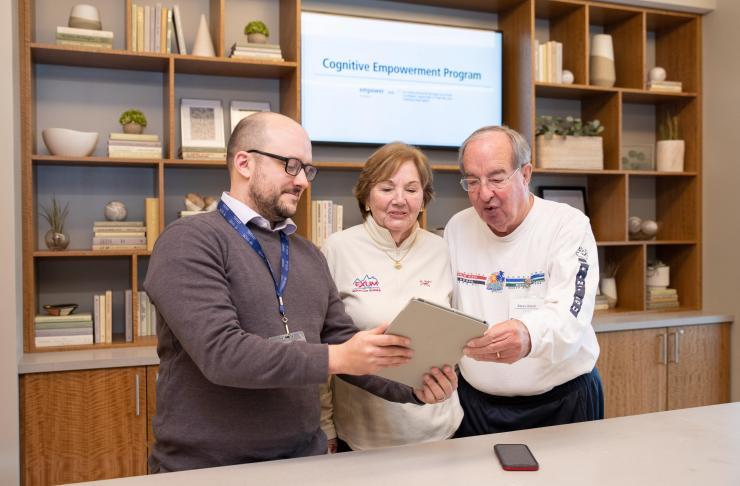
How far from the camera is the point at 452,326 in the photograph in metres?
1.43

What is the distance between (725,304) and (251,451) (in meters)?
3.51

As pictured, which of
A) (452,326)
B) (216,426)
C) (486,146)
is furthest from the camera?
(486,146)

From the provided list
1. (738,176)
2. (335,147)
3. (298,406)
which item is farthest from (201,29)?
(738,176)

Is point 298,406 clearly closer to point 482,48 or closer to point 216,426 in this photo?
point 216,426

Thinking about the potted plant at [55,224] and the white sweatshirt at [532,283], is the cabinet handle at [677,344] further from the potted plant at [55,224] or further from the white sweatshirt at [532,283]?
the potted plant at [55,224]

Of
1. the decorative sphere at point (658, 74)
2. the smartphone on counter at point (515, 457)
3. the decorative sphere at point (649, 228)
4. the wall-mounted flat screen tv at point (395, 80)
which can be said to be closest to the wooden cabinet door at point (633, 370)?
the decorative sphere at point (649, 228)

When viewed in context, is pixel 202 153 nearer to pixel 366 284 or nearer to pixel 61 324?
A: pixel 61 324

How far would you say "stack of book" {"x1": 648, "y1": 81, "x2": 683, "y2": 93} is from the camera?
4094mm

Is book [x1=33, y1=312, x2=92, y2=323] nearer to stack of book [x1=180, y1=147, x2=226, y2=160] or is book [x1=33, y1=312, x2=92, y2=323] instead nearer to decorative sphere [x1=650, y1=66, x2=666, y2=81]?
stack of book [x1=180, y1=147, x2=226, y2=160]

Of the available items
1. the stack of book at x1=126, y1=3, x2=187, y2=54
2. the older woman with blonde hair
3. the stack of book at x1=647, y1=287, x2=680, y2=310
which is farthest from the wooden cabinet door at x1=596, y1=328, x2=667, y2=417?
the stack of book at x1=126, y1=3, x2=187, y2=54

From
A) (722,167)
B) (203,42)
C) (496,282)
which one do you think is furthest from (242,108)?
(722,167)

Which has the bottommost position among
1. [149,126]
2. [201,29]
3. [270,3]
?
[149,126]

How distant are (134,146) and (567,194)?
2.64m

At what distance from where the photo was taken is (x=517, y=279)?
2061 millimetres
